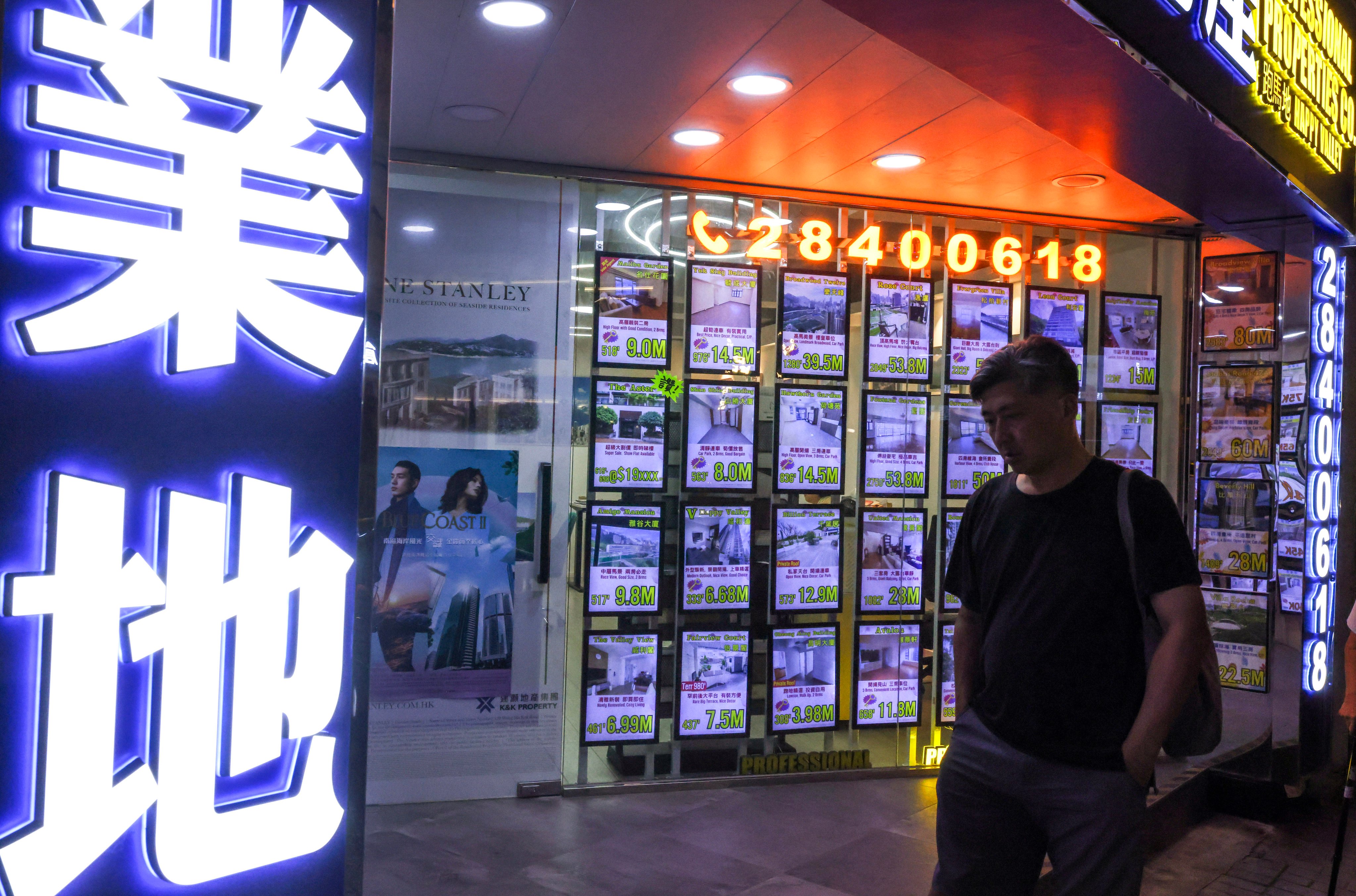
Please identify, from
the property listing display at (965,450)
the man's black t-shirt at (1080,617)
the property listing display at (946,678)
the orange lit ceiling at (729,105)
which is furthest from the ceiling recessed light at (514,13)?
the property listing display at (946,678)

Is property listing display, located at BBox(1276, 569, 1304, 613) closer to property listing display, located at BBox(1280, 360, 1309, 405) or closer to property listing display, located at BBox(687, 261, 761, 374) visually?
property listing display, located at BBox(1280, 360, 1309, 405)

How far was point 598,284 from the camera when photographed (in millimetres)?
4594

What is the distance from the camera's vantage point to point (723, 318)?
4738mm

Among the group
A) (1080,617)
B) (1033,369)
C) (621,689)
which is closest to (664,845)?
(621,689)

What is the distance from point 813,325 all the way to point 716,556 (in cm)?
121

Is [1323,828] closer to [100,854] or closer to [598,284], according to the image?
[598,284]

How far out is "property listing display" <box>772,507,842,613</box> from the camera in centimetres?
489

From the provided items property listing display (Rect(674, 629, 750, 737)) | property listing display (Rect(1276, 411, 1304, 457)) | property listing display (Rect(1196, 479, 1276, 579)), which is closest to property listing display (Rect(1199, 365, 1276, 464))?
property listing display (Rect(1276, 411, 1304, 457))

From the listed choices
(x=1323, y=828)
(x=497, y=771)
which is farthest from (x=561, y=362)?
(x=1323, y=828)

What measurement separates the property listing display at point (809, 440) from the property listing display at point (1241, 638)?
1956 millimetres

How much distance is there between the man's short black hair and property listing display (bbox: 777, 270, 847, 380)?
276 cm

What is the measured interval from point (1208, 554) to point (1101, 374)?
1062 millimetres

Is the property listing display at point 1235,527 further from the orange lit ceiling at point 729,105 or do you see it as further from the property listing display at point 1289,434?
the orange lit ceiling at point 729,105

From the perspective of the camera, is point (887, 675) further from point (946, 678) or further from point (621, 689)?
point (621, 689)
